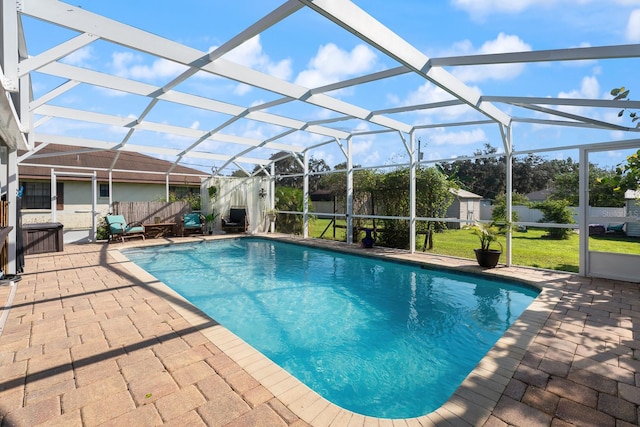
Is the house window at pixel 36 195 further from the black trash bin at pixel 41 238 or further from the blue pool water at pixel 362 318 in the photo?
the blue pool water at pixel 362 318

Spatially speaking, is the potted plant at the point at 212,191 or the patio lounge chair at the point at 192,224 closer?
the patio lounge chair at the point at 192,224

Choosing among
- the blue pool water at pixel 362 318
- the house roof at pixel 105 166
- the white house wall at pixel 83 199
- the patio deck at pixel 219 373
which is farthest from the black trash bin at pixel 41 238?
the house roof at pixel 105 166

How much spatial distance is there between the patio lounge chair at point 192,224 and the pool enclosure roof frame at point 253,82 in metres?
3.59

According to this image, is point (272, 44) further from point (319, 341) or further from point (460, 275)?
point (460, 275)

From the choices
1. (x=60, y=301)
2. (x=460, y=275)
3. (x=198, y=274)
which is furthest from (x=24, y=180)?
(x=460, y=275)

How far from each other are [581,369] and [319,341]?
8.46 ft

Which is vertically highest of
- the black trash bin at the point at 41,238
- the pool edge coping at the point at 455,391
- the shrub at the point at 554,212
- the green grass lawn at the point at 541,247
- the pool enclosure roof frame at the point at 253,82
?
the pool enclosure roof frame at the point at 253,82

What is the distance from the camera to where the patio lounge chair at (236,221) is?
13.1 m

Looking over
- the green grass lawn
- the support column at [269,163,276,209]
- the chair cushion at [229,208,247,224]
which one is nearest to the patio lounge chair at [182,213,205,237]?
the chair cushion at [229,208,247,224]

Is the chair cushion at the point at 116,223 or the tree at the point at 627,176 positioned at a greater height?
the tree at the point at 627,176

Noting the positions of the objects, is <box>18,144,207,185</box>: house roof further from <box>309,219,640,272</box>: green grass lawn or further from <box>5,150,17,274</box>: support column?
<box>309,219,640,272</box>: green grass lawn

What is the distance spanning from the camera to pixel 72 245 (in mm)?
9797

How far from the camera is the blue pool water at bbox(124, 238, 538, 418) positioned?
10.0ft

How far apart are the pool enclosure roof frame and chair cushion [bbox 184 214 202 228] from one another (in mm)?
3582
